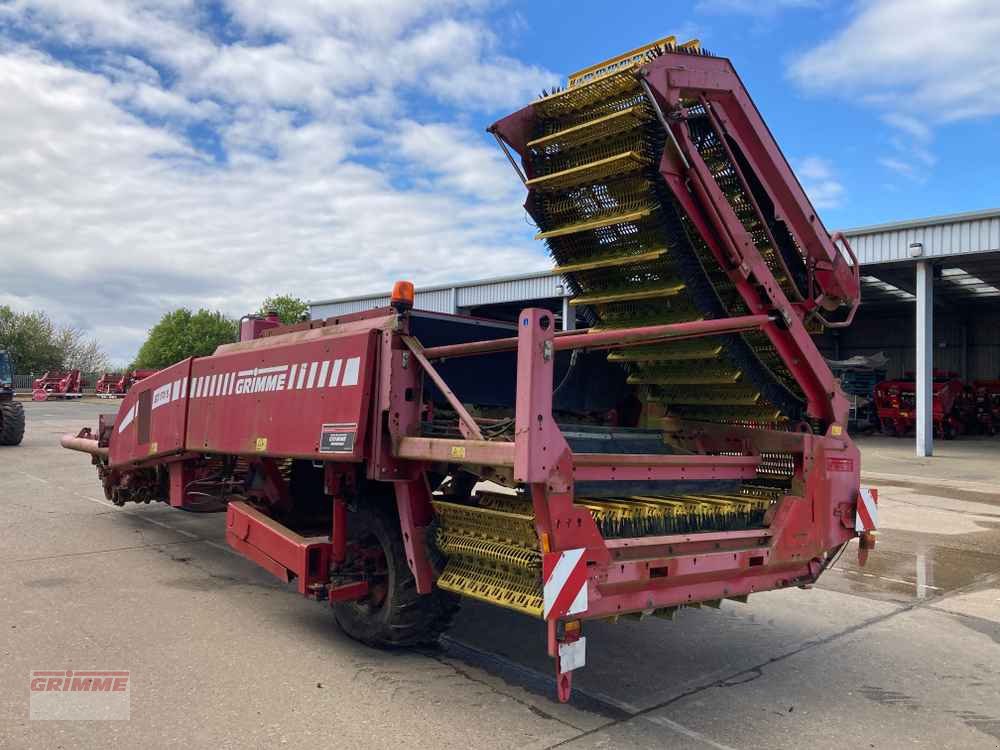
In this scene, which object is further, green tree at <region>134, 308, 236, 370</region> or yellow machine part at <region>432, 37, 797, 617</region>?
green tree at <region>134, 308, 236, 370</region>

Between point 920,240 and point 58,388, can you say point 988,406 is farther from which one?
point 58,388

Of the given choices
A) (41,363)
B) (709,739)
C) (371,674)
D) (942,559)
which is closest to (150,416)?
(371,674)

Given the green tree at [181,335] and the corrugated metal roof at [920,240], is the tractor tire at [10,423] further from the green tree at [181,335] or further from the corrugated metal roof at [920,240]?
the green tree at [181,335]

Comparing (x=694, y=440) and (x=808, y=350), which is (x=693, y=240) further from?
(x=694, y=440)

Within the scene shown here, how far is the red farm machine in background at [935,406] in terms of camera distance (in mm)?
25406

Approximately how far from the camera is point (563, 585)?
10.7ft

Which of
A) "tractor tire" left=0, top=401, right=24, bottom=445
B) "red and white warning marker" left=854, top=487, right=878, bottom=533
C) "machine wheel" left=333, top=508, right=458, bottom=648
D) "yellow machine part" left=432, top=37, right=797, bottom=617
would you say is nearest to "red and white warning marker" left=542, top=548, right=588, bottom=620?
"yellow machine part" left=432, top=37, right=797, bottom=617

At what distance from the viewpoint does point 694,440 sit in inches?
205

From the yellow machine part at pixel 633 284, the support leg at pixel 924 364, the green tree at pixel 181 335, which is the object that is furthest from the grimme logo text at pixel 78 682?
the green tree at pixel 181 335

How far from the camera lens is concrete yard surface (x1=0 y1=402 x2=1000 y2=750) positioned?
3533 mm

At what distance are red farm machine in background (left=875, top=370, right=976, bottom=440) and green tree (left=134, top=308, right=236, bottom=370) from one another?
62.9 metres

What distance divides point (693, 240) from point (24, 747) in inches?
160

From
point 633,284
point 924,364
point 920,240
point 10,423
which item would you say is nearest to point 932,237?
point 920,240

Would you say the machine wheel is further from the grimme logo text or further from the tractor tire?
the tractor tire
